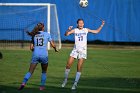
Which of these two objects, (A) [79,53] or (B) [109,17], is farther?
(B) [109,17]

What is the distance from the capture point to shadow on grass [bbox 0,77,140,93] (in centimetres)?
1759

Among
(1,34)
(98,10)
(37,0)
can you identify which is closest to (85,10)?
(98,10)

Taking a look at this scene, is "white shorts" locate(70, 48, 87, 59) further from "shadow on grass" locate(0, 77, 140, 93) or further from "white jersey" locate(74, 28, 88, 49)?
"shadow on grass" locate(0, 77, 140, 93)

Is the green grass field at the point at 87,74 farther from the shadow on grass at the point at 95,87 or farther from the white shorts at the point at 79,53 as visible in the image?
the white shorts at the point at 79,53

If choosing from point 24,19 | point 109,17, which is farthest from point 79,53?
point 109,17

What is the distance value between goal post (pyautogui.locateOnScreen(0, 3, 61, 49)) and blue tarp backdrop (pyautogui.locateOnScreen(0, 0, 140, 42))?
4.62 ft

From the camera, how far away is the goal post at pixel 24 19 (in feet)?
130

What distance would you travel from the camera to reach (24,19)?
40.7 metres

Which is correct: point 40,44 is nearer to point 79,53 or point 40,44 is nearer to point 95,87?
point 79,53

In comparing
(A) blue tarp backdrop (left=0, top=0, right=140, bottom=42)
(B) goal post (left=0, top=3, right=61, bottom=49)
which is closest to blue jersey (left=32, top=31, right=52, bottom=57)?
(B) goal post (left=0, top=3, right=61, bottom=49)

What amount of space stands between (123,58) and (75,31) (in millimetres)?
13596

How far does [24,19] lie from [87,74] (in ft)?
59.8

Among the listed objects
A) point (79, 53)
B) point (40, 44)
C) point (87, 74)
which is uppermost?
point (40, 44)

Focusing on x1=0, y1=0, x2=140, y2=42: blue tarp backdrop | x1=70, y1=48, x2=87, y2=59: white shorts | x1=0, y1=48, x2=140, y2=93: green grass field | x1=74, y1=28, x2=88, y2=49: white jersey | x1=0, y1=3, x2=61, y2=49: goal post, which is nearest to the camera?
x1=0, y1=48, x2=140, y2=93: green grass field
